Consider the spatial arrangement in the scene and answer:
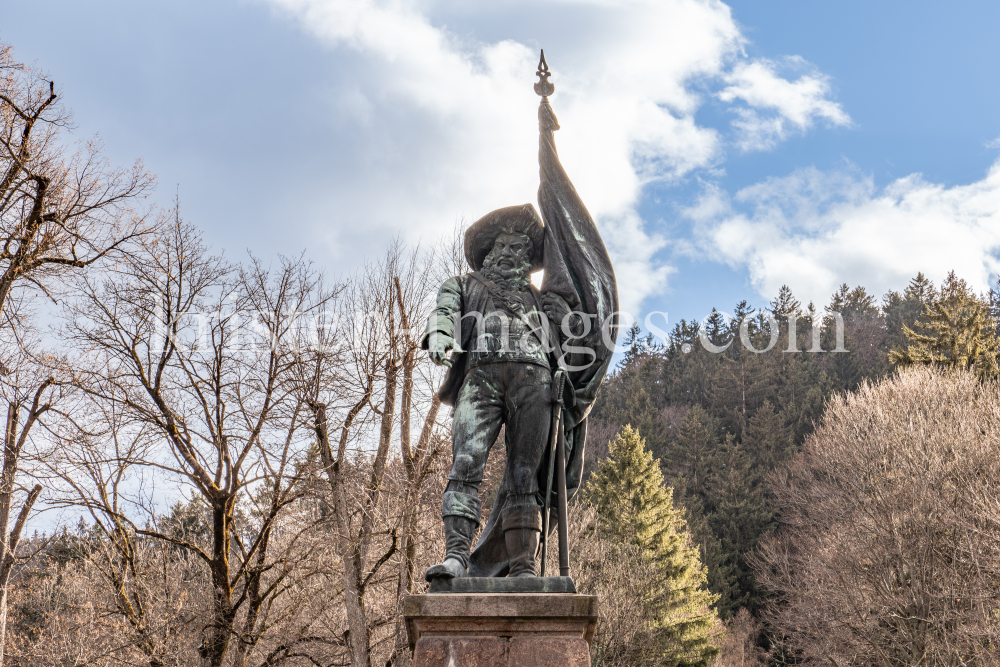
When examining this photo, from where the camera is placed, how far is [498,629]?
396 cm

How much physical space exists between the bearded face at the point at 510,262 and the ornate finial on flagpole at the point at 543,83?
3.88 ft

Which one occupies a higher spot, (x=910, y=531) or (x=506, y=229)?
(x=506, y=229)

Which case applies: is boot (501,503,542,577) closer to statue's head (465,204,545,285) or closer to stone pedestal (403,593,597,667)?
stone pedestal (403,593,597,667)

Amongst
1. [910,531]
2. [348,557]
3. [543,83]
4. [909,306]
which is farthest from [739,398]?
[543,83]

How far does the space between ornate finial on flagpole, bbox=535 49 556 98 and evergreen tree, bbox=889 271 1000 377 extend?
25523 mm

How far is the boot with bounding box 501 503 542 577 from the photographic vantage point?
448 cm

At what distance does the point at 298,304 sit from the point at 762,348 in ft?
133

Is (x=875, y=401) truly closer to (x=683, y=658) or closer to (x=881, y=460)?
(x=881, y=460)

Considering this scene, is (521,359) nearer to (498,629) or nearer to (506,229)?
(506,229)

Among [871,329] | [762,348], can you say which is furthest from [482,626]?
[871,329]

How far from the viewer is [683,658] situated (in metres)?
25.3

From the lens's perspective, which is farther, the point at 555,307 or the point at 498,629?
the point at 555,307

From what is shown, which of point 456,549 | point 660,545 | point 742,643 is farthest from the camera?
point 742,643

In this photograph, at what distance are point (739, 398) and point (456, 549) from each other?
4778 centimetres
